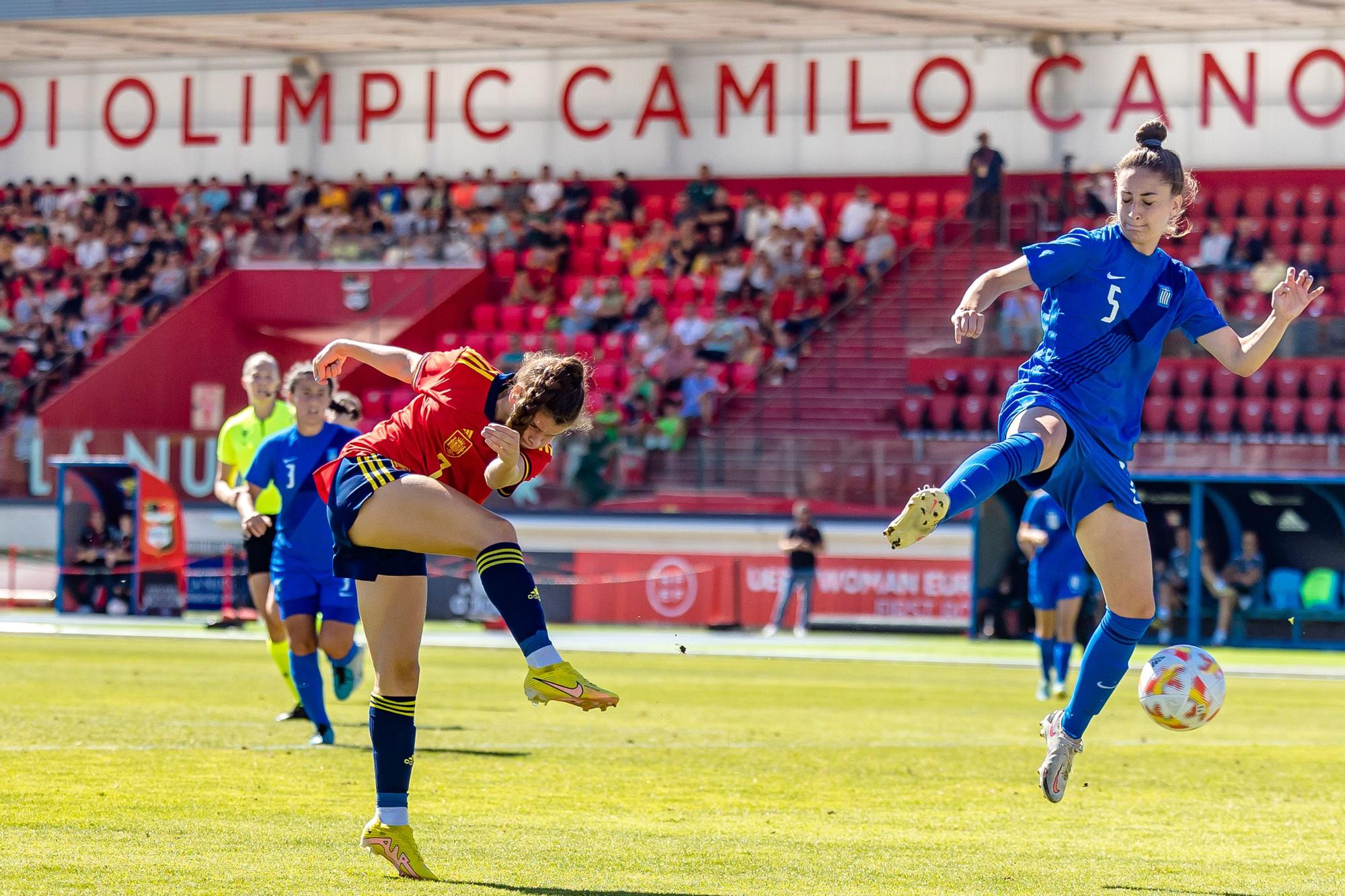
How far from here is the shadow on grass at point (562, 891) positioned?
6.96 m

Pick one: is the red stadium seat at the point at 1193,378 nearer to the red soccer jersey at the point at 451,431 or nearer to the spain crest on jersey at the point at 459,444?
the red soccer jersey at the point at 451,431

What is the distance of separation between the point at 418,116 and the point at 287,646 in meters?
29.4

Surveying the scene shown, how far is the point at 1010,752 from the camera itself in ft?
41.8

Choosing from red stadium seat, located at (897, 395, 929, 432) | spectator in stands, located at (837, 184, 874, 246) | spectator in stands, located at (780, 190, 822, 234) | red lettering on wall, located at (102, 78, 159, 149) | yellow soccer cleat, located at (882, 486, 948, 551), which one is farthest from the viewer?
red lettering on wall, located at (102, 78, 159, 149)

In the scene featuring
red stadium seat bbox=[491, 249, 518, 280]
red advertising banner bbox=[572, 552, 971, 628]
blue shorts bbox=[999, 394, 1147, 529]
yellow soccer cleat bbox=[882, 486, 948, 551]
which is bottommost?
red advertising banner bbox=[572, 552, 971, 628]

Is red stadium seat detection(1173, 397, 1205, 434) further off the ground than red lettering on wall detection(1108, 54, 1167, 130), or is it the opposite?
red lettering on wall detection(1108, 54, 1167, 130)

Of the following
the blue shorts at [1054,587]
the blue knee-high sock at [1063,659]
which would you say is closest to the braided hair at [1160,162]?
the blue shorts at [1054,587]

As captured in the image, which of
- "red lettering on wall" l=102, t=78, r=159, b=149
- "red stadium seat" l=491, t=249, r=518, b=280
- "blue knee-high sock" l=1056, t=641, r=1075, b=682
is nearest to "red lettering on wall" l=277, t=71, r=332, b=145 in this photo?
"red lettering on wall" l=102, t=78, r=159, b=149

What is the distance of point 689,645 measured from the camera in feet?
82.3

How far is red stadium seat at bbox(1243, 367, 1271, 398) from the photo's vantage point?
2822cm

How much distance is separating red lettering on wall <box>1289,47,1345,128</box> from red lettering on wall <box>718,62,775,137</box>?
382 inches

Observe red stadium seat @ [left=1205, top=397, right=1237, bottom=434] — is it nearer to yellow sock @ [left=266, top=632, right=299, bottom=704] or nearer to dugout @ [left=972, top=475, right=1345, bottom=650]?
dugout @ [left=972, top=475, right=1345, bottom=650]

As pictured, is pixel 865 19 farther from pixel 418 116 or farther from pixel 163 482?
pixel 163 482

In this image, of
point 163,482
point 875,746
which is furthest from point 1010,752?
point 163,482
